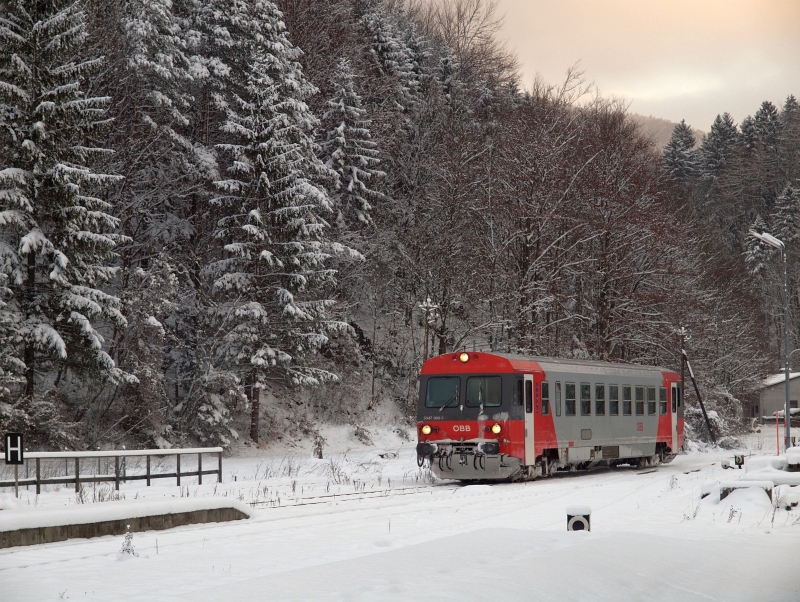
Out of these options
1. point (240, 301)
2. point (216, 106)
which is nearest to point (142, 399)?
point (240, 301)

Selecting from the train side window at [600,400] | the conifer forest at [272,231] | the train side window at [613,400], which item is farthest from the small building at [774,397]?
the train side window at [600,400]

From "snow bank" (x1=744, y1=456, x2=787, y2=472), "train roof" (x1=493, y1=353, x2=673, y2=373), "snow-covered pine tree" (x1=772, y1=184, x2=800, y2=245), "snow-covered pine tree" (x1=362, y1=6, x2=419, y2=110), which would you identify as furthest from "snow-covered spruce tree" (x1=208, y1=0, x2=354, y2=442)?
"snow-covered pine tree" (x1=772, y1=184, x2=800, y2=245)

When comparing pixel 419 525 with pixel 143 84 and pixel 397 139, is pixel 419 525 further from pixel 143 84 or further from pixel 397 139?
pixel 397 139

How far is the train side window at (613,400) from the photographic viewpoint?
76.8ft

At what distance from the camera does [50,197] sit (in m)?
24.4

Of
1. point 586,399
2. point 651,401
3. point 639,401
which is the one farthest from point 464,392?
point 651,401

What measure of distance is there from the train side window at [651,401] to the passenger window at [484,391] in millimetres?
7825

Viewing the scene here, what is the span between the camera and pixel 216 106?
3300 cm

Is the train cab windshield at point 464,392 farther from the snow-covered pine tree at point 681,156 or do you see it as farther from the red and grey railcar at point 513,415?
the snow-covered pine tree at point 681,156

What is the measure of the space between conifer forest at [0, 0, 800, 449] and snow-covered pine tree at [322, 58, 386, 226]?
0.13 meters

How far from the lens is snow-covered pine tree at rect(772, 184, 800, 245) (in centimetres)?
7625

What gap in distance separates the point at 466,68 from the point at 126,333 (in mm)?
30912

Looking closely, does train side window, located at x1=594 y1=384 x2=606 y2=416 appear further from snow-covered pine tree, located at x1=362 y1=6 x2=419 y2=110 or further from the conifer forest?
snow-covered pine tree, located at x1=362 y1=6 x2=419 y2=110

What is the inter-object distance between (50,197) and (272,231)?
28.5 ft
